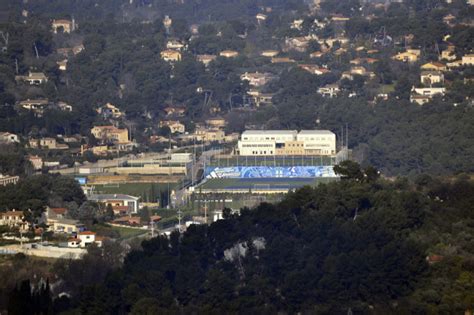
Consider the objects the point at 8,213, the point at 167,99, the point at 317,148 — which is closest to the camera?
the point at 8,213

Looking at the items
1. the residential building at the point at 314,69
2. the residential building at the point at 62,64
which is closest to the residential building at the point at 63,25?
the residential building at the point at 62,64

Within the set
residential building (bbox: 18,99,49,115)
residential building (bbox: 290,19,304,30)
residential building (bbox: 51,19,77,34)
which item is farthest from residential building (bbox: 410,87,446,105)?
residential building (bbox: 51,19,77,34)

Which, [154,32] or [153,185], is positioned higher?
[154,32]

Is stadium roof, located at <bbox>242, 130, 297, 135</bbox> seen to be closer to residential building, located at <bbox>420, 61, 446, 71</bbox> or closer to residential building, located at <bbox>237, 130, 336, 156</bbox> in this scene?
residential building, located at <bbox>237, 130, 336, 156</bbox>

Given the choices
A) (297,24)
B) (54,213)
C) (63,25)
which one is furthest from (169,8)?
(54,213)

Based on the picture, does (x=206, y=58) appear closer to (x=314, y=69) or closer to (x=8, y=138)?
(x=314, y=69)

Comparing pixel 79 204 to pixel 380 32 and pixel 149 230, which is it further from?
pixel 380 32

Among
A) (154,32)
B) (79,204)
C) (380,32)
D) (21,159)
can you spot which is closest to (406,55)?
(380,32)
